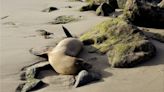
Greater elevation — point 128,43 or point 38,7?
point 128,43

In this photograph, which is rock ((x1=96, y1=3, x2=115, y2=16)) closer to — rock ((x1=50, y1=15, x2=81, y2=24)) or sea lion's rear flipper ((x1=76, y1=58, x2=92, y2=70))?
rock ((x1=50, y1=15, x2=81, y2=24))

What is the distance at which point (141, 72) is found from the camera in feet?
18.2

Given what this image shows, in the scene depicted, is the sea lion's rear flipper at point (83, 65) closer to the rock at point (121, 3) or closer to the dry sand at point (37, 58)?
the dry sand at point (37, 58)

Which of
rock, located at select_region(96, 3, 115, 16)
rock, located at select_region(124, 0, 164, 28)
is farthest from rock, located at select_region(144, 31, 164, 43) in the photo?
rock, located at select_region(96, 3, 115, 16)

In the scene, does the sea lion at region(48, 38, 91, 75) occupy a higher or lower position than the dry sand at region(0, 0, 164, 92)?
higher

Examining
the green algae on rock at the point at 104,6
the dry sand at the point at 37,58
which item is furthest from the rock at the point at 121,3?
the dry sand at the point at 37,58

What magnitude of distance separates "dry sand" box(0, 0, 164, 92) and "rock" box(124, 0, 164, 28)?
1.04m

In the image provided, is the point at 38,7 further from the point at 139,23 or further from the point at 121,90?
the point at 121,90

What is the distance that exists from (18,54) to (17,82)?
1.28m

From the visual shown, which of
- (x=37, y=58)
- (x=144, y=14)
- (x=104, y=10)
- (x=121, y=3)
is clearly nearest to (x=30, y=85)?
(x=37, y=58)

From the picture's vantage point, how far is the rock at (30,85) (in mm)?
5371

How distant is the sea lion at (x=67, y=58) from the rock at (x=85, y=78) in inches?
8.5

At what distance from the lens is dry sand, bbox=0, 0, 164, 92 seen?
5.22 metres

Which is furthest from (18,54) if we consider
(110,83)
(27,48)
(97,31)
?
(110,83)
